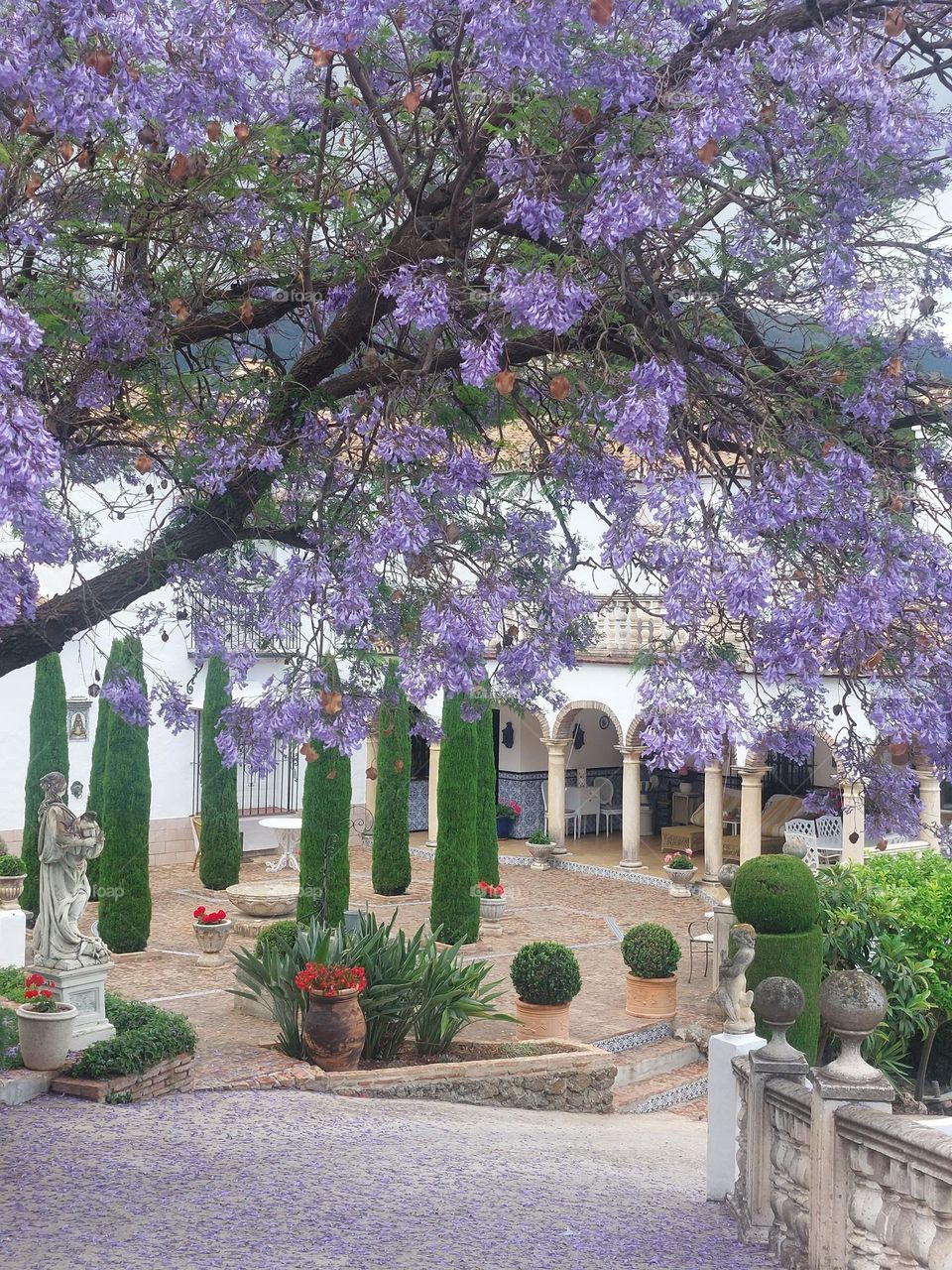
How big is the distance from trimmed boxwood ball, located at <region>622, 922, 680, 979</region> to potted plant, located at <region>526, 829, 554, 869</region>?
385 inches

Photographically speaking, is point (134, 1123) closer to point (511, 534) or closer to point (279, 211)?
point (511, 534)

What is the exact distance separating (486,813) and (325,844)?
135 inches

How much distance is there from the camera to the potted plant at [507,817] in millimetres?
26719

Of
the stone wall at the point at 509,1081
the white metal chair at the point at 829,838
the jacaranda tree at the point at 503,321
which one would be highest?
the jacaranda tree at the point at 503,321

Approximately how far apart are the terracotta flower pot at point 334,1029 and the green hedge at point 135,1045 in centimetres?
98

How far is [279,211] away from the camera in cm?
736

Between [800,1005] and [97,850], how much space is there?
629 centimetres

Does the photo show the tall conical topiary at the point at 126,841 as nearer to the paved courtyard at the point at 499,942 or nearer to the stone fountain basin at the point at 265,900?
the paved courtyard at the point at 499,942

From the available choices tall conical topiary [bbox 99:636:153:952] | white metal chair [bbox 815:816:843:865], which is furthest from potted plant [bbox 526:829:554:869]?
tall conical topiary [bbox 99:636:153:952]

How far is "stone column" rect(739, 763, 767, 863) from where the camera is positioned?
2064cm

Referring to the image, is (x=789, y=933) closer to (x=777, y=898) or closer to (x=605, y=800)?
(x=777, y=898)

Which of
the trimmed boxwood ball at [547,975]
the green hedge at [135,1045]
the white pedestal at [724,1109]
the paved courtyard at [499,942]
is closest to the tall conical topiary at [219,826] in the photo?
the paved courtyard at [499,942]

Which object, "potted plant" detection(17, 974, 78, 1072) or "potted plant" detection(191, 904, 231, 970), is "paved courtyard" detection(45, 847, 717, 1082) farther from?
"potted plant" detection(17, 974, 78, 1072)

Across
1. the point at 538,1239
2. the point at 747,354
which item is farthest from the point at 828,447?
the point at 538,1239
